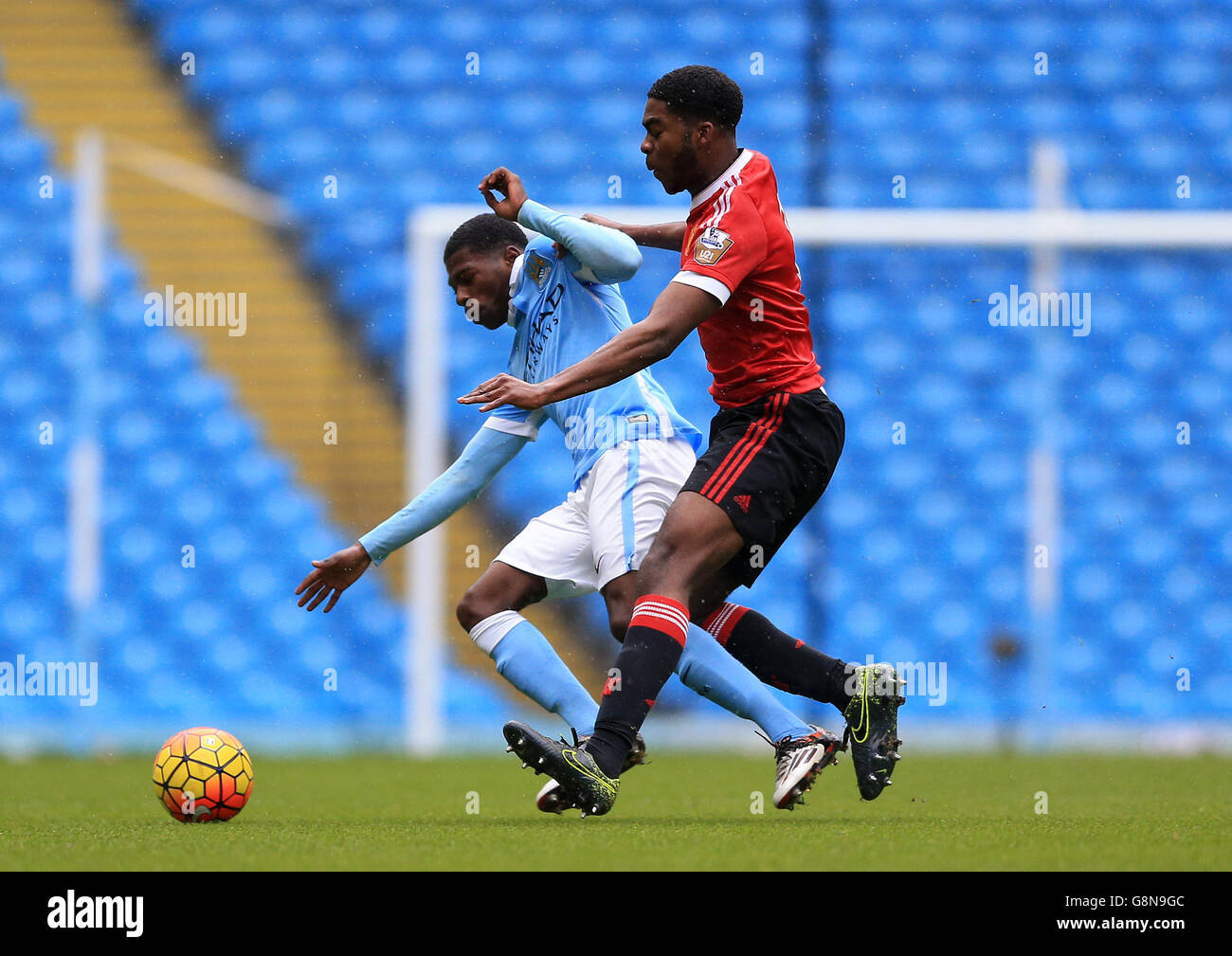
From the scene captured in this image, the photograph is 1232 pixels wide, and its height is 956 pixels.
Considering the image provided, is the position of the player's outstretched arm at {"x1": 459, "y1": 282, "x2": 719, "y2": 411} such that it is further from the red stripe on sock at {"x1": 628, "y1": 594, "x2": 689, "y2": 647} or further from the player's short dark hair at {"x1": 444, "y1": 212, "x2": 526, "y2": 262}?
the player's short dark hair at {"x1": 444, "y1": 212, "x2": 526, "y2": 262}

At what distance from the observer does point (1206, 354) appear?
8164mm

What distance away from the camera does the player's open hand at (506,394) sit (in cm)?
336

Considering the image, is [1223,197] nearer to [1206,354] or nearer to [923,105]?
[1206,354]

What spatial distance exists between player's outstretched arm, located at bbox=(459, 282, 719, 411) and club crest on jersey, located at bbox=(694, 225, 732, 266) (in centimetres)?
8

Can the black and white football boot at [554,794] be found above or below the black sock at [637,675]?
below

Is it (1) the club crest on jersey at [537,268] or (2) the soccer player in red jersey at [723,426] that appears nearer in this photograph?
(2) the soccer player in red jersey at [723,426]

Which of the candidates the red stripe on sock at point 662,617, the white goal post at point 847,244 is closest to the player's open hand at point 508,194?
the red stripe on sock at point 662,617

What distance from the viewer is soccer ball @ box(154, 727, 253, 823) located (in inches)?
150

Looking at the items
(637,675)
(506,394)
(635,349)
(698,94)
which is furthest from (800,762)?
(698,94)

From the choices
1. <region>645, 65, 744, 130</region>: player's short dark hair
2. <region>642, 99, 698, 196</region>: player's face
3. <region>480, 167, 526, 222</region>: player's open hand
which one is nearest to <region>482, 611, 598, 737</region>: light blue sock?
<region>480, 167, 526, 222</region>: player's open hand

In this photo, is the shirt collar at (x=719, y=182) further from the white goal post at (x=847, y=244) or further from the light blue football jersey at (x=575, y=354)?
the white goal post at (x=847, y=244)

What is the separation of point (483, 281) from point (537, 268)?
168mm

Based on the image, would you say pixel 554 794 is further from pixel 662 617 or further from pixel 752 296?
pixel 752 296

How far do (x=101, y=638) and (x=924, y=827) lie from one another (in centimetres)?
571
